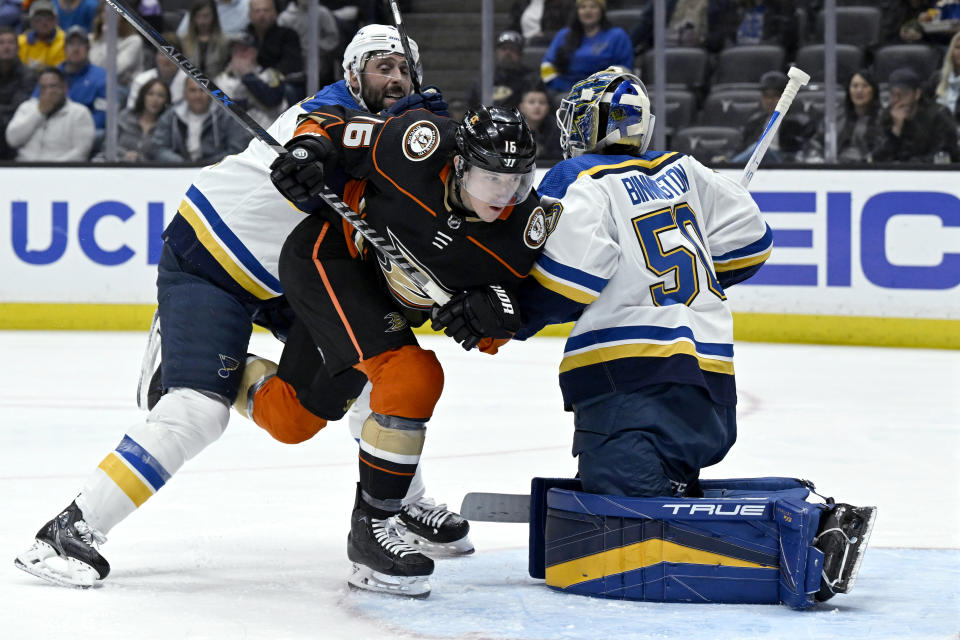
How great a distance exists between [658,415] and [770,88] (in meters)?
4.76

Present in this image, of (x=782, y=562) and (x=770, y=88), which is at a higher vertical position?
(x=770, y=88)

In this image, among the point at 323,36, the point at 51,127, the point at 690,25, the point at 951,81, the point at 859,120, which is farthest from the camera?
the point at 51,127

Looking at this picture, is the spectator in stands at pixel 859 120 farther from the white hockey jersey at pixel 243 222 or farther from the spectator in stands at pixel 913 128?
the white hockey jersey at pixel 243 222

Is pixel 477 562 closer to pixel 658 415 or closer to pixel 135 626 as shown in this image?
pixel 658 415

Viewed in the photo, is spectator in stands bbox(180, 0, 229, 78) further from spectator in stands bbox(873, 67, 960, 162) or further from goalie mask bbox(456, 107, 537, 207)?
goalie mask bbox(456, 107, 537, 207)

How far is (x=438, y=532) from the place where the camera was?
119 inches

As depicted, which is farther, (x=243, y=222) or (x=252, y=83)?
(x=252, y=83)

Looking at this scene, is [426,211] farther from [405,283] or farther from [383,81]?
[383,81]

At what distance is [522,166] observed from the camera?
2.48 meters

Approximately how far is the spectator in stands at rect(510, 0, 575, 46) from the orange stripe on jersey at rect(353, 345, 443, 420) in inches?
197

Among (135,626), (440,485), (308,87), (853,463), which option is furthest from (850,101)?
(135,626)

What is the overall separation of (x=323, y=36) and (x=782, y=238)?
2609 mm

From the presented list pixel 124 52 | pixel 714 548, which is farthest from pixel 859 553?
pixel 124 52

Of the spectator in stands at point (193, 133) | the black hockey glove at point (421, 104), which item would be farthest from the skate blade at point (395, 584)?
the spectator in stands at point (193, 133)
